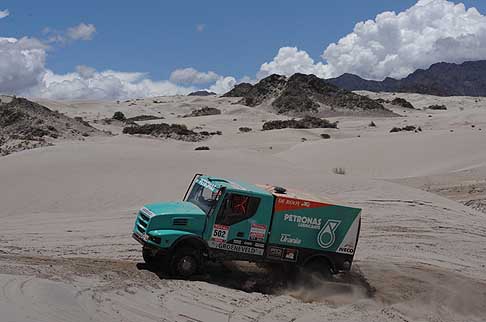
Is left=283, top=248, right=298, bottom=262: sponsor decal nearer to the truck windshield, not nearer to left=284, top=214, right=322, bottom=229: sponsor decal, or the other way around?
left=284, top=214, right=322, bottom=229: sponsor decal

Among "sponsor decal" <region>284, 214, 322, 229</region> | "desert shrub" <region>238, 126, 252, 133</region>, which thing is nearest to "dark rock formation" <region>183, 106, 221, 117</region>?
"desert shrub" <region>238, 126, 252, 133</region>

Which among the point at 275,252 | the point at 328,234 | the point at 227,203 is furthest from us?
the point at 328,234

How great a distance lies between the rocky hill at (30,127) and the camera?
110ft

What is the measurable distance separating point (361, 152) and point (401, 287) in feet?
85.1

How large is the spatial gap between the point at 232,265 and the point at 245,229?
1.70 m

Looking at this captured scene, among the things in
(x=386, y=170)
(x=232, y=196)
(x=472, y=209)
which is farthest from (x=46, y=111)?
(x=232, y=196)

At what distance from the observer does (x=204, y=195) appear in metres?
11.9

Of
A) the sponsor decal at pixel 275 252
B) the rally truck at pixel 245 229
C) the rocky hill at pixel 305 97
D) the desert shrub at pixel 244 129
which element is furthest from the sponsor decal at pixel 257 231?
the rocky hill at pixel 305 97

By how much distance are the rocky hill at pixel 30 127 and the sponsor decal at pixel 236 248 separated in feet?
71.1

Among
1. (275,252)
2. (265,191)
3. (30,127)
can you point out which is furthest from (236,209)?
(30,127)

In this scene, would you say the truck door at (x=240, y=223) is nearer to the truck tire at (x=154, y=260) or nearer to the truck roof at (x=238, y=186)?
the truck roof at (x=238, y=186)

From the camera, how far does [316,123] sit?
192ft

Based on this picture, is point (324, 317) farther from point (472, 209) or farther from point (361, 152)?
point (361, 152)

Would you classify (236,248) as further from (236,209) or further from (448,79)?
(448,79)
